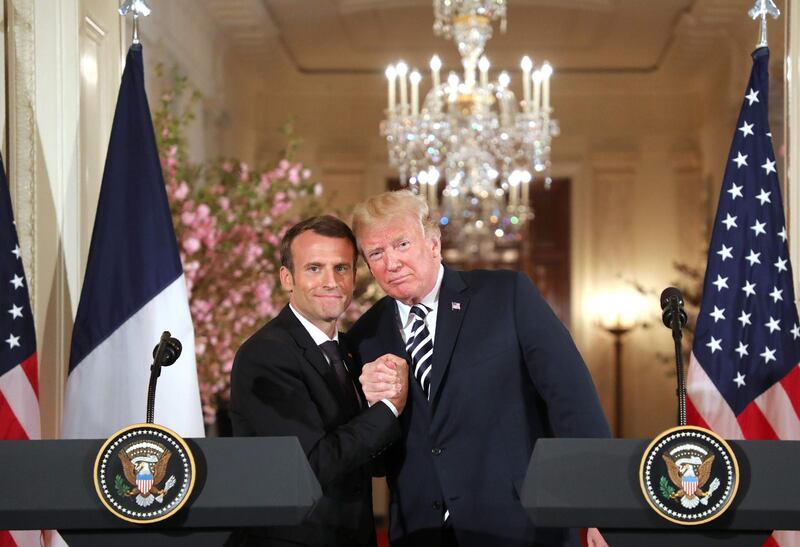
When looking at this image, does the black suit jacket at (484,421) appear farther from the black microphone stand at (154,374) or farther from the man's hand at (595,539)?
the black microphone stand at (154,374)

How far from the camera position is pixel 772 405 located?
3.76m

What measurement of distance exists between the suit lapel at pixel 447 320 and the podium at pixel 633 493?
3.09 feet

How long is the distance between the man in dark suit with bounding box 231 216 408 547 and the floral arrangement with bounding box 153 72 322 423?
8.94 ft

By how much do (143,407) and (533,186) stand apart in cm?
817

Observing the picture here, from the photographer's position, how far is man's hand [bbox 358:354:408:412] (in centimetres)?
281

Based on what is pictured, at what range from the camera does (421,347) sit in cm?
317

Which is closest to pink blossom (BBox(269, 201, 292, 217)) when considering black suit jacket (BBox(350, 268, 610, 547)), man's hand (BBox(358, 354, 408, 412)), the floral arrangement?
the floral arrangement

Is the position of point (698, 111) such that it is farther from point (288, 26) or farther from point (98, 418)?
point (98, 418)

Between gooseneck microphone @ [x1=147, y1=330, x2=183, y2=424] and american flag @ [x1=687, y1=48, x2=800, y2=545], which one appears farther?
american flag @ [x1=687, y1=48, x2=800, y2=545]

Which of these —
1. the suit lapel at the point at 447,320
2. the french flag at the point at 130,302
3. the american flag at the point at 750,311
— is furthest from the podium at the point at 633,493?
the french flag at the point at 130,302

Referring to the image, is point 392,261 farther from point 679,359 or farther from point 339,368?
point 679,359

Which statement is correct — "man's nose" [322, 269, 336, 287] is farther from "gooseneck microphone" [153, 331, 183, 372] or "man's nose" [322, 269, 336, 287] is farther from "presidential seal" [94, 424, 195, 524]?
"presidential seal" [94, 424, 195, 524]

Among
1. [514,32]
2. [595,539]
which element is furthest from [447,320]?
[514,32]

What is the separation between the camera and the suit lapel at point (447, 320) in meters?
3.07
